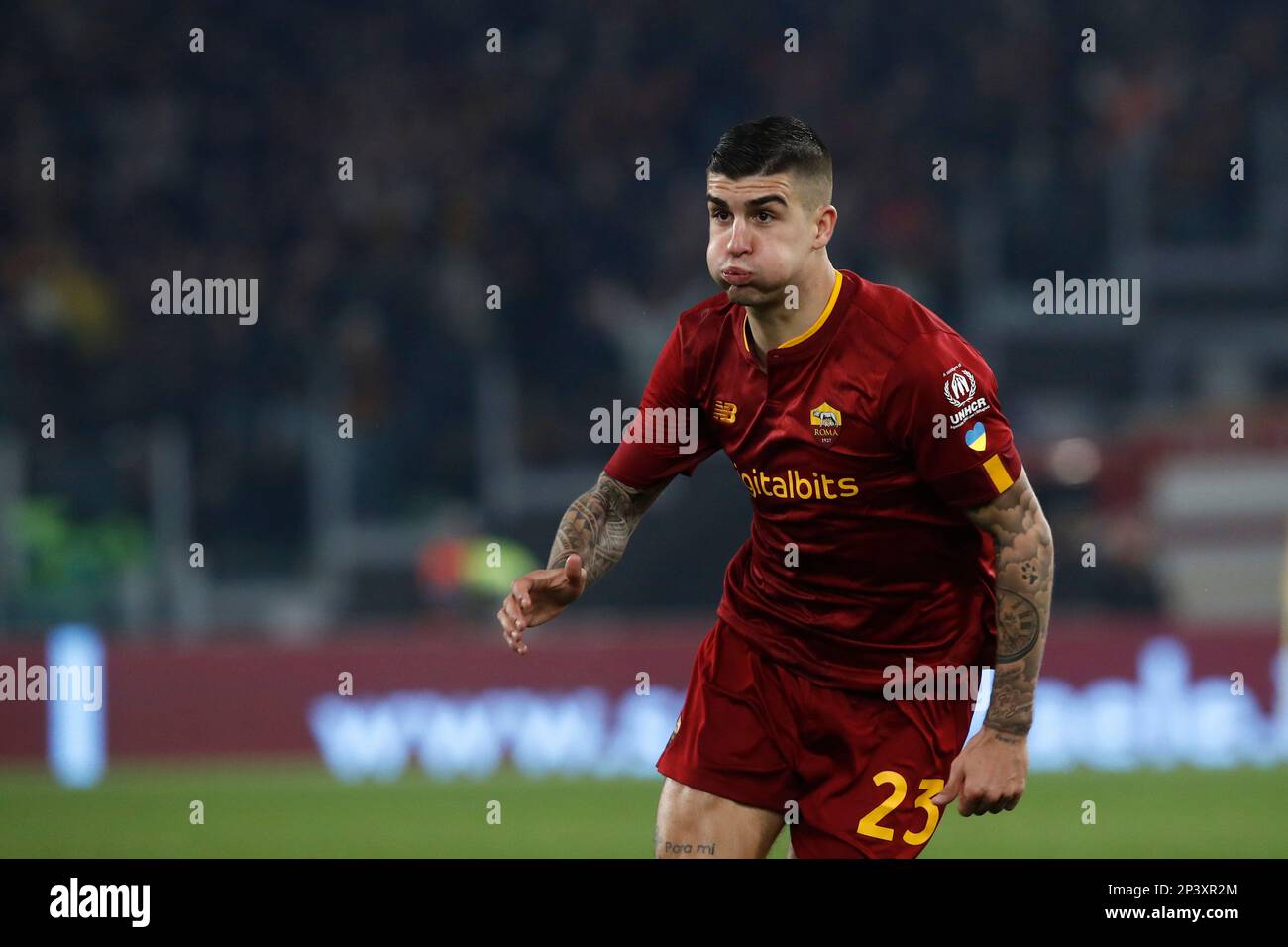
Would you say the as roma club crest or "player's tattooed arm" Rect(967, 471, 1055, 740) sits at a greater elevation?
the as roma club crest

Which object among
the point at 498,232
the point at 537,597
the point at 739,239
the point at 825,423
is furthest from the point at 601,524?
the point at 498,232

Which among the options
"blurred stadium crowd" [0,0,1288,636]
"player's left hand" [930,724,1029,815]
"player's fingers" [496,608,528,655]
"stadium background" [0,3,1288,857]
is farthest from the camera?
"blurred stadium crowd" [0,0,1288,636]

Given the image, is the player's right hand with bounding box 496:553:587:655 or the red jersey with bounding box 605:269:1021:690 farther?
the player's right hand with bounding box 496:553:587:655

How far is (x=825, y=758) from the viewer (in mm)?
4574

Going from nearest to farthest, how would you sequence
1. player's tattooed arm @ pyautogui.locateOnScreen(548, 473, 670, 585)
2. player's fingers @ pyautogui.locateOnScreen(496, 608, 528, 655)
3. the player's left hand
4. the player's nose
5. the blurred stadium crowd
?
the player's left hand < the player's nose < player's fingers @ pyautogui.locateOnScreen(496, 608, 528, 655) < player's tattooed arm @ pyautogui.locateOnScreen(548, 473, 670, 585) < the blurred stadium crowd

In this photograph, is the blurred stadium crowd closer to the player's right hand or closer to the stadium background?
the stadium background

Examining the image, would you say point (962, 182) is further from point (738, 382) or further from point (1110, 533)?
point (738, 382)

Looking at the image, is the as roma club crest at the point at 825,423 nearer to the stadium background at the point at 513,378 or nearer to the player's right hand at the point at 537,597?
the player's right hand at the point at 537,597

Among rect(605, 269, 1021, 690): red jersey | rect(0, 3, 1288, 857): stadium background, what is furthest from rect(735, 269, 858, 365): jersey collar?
rect(0, 3, 1288, 857): stadium background

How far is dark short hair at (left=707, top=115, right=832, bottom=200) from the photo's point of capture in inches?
171

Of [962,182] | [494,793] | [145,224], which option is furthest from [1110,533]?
[145,224]

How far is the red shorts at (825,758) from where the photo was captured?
→ 14.8 ft

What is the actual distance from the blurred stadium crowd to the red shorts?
7371 mm
